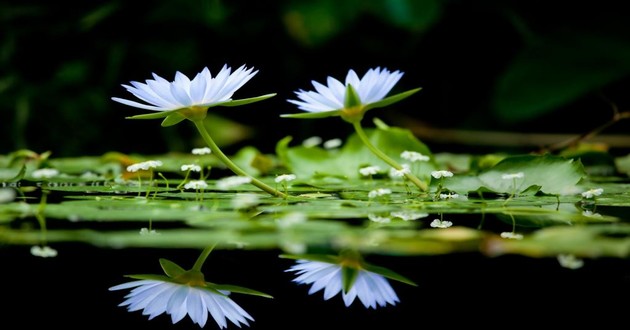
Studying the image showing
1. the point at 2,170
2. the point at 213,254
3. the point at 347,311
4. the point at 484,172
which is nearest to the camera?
the point at 347,311

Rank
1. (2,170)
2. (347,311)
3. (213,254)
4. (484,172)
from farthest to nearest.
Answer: (2,170), (484,172), (213,254), (347,311)

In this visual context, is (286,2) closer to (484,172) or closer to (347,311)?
(484,172)

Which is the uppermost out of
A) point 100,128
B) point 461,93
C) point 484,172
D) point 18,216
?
point 461,93

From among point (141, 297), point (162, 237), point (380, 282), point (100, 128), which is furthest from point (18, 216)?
point (100, 128)

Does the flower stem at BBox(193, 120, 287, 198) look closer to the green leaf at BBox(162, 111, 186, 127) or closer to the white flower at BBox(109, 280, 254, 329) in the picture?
the green leaf at BBox(162, 111, 186, 127)

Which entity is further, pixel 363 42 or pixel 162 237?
pixel 363 42

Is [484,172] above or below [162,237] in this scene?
above

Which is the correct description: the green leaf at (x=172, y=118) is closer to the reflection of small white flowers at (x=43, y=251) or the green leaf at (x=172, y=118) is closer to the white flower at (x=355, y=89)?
the white flower at (x=355, y=89)

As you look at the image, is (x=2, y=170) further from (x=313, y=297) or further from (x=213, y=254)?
(x=313, y=297)
